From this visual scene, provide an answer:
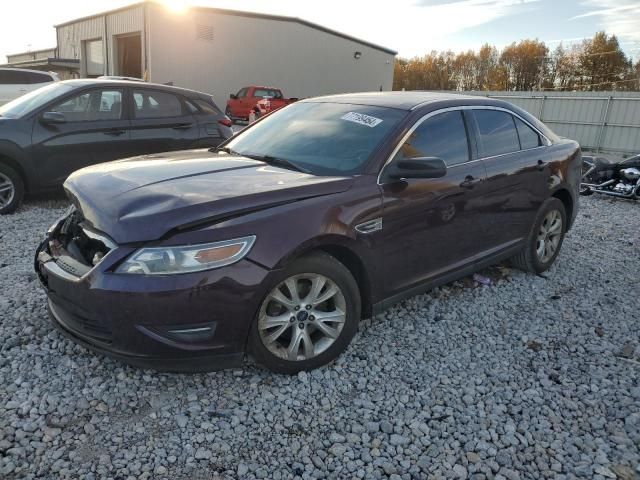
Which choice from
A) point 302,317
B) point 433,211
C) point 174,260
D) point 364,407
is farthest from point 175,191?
point 433,211

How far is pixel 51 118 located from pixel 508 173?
524 centimetres

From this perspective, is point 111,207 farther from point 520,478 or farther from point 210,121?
point 210,121

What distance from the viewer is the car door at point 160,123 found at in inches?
273

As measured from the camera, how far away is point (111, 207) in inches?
107

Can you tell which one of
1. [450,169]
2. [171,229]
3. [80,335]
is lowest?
[80,335]

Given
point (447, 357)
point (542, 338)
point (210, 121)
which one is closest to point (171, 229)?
point (447, 357)

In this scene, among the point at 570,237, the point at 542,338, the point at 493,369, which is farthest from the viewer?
the point at 570,237

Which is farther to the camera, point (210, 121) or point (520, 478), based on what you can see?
point (210, 121)

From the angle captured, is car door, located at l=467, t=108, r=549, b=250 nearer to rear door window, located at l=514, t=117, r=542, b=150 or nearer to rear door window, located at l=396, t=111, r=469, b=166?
rear door window, located at l=514, t=117, r=542, b=150

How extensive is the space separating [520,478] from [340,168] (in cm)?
201

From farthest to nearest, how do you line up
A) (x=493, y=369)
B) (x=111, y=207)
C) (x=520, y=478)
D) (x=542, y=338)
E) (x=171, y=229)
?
(x=542, y=338) → (x=493, y=369) → (x=111, y=207) → (x=171, y=229) → (x=520, y=478)

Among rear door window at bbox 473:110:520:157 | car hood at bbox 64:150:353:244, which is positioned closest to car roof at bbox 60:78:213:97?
car hood at bbox 64:150:353:244

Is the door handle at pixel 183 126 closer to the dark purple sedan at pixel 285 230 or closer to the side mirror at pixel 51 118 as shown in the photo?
the side mirror at pixel 51 118

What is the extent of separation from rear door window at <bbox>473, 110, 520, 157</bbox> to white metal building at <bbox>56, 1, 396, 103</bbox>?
2138 centimetres
